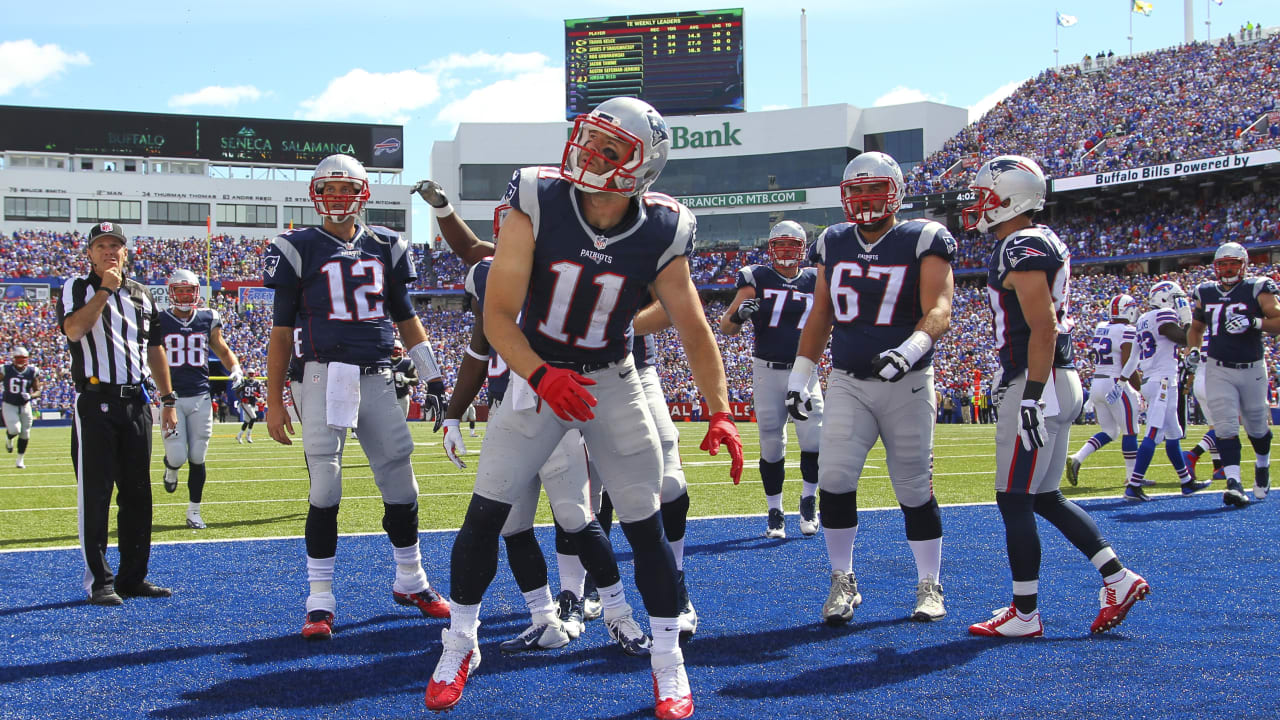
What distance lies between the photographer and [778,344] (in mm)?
7445

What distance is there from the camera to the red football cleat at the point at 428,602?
5105mm

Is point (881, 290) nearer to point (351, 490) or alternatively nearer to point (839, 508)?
point (839, 508)

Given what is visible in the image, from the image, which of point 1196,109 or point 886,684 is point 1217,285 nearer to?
point 886,684

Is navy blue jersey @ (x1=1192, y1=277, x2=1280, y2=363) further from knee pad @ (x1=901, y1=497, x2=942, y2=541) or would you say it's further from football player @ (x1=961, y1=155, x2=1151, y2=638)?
knee pad @ (x1=901, y1=497, x2=942, y2=541)

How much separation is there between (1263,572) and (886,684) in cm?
339

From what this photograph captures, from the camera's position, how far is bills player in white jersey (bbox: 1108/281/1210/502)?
9.51 m

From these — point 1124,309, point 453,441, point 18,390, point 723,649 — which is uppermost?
point 1124,309

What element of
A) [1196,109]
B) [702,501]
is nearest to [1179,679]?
[702,501]

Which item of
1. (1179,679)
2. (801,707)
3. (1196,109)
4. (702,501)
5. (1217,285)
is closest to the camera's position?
(801,707)

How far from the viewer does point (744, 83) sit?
146 ft

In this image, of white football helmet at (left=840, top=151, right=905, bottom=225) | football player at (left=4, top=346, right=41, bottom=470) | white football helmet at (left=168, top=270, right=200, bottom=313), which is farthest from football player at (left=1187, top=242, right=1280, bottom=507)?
football player at (left=4, top=346, right=41, bottom=470)

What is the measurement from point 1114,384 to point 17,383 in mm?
16386

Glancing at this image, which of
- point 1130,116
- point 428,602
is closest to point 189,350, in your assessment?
point 428,602

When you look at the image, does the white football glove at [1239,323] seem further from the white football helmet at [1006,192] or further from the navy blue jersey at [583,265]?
the navy blue jersey at [583,265]
